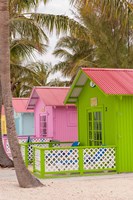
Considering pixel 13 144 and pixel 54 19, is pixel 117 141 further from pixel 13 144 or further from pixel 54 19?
pixel 54 19

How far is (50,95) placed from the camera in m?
23.1

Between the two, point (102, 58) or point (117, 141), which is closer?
point (117, 141)

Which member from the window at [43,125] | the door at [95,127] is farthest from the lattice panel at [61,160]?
the window at [43,125]

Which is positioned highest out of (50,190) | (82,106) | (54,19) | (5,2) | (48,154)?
(54,19)

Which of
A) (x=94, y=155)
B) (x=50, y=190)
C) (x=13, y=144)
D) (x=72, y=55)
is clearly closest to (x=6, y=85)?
(x=13, y=144)

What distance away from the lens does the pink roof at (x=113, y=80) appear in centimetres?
1414

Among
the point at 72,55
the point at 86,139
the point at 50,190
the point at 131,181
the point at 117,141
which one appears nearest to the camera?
the point at 50,190

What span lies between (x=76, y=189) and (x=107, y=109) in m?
4.35

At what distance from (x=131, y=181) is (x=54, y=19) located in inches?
292

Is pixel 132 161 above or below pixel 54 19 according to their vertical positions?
below

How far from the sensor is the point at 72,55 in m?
34.8

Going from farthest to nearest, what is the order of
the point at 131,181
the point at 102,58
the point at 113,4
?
1. the point at 102,58
2. the point at 113,4
3. the point at 131,181

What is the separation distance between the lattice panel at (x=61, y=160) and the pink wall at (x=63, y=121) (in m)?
8.55

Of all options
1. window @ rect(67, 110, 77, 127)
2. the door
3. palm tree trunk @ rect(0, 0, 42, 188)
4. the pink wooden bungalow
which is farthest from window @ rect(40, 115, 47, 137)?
palm tree trunk @ rect(0, 0, 42, 188)
